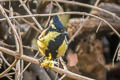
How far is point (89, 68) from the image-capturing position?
4.23 m

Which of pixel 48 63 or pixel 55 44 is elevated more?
pixel 55 44

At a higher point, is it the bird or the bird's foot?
the bird

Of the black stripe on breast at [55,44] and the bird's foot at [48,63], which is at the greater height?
the black stripe on breast at [55,44]

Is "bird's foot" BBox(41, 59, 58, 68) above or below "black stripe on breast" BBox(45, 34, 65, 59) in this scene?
below

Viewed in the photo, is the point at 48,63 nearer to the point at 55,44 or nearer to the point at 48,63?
the point at 48,63

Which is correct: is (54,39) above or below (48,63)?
above

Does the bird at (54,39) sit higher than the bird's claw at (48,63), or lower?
higher

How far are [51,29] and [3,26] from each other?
1.30m

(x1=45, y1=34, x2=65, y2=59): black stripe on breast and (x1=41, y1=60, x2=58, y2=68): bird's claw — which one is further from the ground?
(x1=45, y1=34, x2=65, y2=59): black stripe on breast

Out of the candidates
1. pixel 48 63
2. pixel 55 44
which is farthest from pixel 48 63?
pixel 55 44

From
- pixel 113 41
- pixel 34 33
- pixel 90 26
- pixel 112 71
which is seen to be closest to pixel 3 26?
pixel 34 33

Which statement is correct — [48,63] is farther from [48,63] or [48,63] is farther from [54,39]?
[54,39]

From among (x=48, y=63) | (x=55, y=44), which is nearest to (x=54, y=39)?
(x=55, y=44)

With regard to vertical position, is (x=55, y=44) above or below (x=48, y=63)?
above
